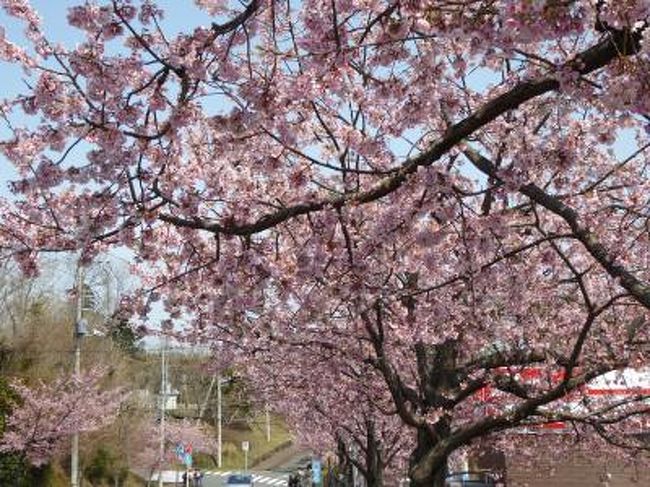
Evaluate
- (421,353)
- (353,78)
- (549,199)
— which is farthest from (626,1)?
(421,353)

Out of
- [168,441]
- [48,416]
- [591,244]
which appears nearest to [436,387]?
[591,244]

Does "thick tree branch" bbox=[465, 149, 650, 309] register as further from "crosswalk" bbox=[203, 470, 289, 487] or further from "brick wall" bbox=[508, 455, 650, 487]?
"crosswalk" bbox=[203, 470, 289, 487]

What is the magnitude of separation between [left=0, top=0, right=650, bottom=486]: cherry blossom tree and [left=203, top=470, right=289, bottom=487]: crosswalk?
148 ft

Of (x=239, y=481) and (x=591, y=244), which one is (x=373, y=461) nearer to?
(x=591, y=244)

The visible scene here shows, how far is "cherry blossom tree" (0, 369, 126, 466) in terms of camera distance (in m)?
26.8

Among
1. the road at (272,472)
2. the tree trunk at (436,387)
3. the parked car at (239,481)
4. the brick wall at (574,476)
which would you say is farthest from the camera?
the road at (272,472)

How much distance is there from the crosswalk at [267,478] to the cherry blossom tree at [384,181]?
4513cm

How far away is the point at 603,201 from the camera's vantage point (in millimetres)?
8742

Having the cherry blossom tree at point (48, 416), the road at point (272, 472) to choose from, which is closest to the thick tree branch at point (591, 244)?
the cherry blossom tree at point (48, 416)

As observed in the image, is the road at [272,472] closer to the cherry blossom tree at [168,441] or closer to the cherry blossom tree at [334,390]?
the cherry blossom tree at [168,441]

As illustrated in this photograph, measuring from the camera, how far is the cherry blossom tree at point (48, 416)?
2683 centimetres

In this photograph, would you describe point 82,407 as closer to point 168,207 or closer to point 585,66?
point 168,207

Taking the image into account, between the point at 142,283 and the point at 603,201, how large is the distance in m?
6.17

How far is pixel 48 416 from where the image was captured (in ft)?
90.2
